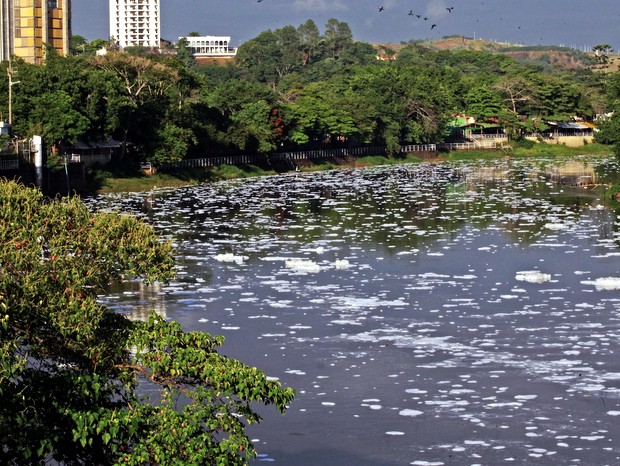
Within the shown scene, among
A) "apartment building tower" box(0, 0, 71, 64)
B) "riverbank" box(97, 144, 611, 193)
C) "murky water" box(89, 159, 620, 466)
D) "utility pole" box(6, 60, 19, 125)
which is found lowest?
"murky water" box(89, 159, 620, 466)

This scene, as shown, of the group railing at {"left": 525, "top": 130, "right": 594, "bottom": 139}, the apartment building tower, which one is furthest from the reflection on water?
railing at {"left": 525, "top": 130, "right": 594, "bottom": 139}

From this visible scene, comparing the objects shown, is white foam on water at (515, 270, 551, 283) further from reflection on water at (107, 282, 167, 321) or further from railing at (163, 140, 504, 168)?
railing at (163, 140, 504, 168)

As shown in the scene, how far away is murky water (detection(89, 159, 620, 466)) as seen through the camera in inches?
843

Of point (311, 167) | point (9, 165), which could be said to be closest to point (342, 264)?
point (9, 165)

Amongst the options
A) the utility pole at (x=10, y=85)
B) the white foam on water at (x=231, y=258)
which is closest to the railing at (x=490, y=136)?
the utility pole at (x=10, y=85)

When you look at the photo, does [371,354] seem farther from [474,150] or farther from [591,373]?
[474,150]

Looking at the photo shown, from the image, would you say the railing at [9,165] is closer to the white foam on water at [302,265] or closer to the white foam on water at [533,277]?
the white foam on water at [302,265]

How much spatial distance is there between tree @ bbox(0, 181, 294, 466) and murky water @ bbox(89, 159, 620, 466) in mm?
4745

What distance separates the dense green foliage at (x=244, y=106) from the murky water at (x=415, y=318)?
11785 millimetres

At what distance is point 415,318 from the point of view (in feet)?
102

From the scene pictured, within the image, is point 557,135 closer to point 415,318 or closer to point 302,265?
point 302,265

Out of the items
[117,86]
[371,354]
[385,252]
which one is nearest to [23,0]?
[117,86]

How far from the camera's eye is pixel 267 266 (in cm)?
4041

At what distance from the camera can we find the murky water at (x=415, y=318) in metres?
21.4
